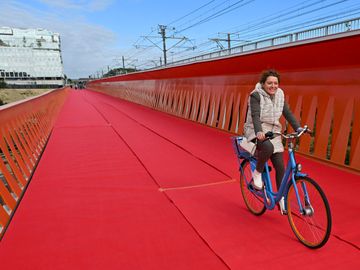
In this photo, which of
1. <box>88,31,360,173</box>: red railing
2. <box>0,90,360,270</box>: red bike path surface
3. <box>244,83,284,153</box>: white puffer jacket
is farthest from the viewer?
<box>88,31,360,173</box>: red railing

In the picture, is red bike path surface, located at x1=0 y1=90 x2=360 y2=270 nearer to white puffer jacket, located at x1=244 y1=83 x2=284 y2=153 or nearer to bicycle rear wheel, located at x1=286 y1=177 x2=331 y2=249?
bicycle rear wheel, located at x1=286 y1=177 x2=331 y2=249

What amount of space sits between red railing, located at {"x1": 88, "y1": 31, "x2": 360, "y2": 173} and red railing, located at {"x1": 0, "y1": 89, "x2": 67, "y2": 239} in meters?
4.87

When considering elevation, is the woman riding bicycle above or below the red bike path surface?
above

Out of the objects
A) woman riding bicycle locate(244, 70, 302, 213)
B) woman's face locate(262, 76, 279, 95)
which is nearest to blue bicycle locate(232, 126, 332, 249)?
woman riding bicycle locate(244, 70, 302, 213)

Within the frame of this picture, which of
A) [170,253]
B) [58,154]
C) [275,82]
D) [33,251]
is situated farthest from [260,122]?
[58,154]

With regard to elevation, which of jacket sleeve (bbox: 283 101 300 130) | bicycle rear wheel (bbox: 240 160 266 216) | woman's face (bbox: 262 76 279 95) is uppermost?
woman's face (bbox: 262 76 279 95)

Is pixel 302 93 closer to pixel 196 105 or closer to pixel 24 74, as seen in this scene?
pixel 196 105

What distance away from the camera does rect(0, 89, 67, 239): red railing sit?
3.96m

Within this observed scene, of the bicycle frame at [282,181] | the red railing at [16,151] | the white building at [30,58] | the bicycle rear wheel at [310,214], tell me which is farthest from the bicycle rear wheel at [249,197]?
the white building at [30,58]

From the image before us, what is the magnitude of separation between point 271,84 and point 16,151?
→ 13.5ft

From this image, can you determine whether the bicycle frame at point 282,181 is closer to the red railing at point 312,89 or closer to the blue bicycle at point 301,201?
the blue bicycle at point 301,201

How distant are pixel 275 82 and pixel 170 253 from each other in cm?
189

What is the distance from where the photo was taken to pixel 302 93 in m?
6.57

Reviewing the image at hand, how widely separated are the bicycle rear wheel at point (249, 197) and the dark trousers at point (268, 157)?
0.39 m
